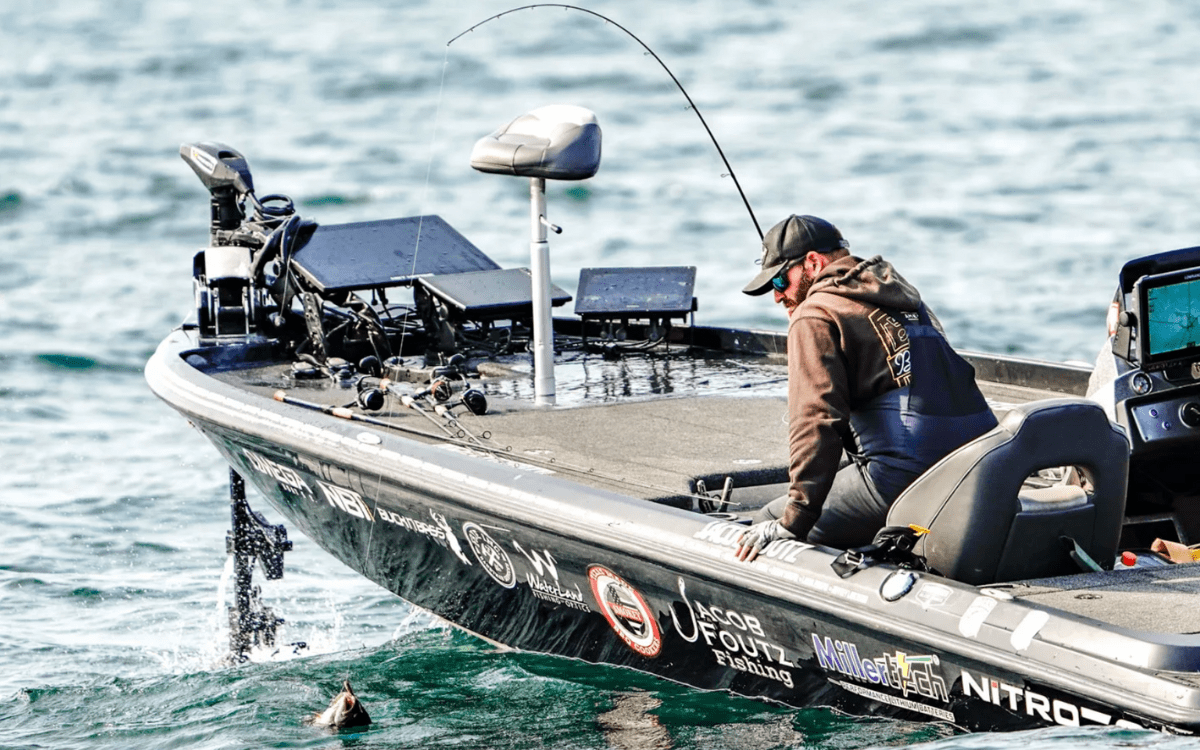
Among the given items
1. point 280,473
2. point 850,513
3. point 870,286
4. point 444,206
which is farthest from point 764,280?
point 444,206

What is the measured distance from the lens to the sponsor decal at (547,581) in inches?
205

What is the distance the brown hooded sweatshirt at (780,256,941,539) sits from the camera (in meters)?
4.37

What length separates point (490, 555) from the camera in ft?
18.1

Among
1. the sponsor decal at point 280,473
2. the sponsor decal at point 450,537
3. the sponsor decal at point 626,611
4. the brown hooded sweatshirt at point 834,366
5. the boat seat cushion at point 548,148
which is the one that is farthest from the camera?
the sponsor decal at point 280,473

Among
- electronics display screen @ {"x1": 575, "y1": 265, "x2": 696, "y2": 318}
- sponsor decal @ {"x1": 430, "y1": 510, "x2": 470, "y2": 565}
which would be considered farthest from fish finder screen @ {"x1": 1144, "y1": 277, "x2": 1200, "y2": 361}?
electronics display screen @ {"x1": 575, "y1": 265, "x2": 696, "y2": 318}

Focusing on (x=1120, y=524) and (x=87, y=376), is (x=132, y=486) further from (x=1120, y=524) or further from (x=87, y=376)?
(x=1120, y=524)

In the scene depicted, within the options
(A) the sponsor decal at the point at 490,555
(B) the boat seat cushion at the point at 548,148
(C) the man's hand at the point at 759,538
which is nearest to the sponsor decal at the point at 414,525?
(A) the sponsor decal at the point at 490,555

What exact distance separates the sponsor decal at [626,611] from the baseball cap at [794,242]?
37.5 inches

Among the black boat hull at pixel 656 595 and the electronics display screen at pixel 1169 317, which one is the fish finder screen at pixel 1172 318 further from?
the black boat hull at pixel 656 595

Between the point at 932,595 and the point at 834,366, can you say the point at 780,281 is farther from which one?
the point at 932,595

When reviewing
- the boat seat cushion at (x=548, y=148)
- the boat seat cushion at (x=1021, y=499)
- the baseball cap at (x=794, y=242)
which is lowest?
the boat seat cushion at (x=1021, y=499)

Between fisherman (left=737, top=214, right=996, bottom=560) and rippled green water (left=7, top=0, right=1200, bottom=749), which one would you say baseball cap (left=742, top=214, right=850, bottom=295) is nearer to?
fisherman (left=737, top=214, right=996, bottom=560)

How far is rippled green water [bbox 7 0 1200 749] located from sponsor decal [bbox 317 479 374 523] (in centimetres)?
54

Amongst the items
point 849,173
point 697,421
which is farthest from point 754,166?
point 697,421
